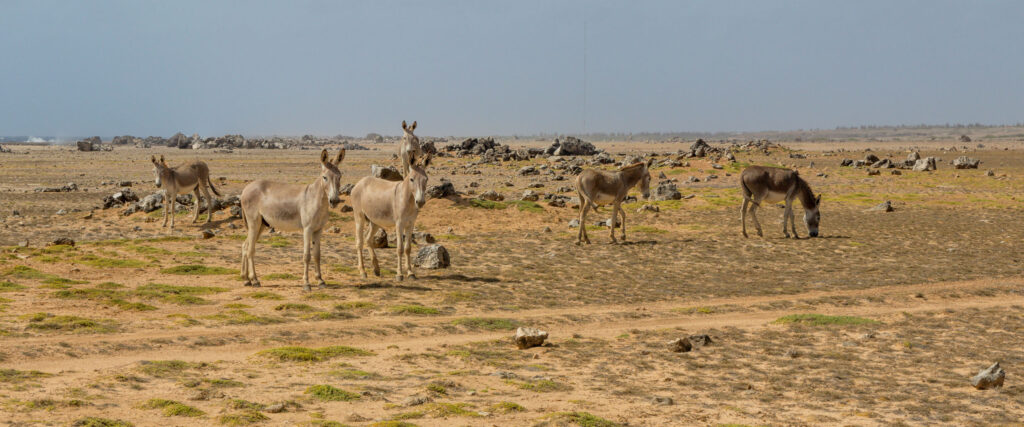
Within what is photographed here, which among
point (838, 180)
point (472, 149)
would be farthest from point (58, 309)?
point (472, 149)

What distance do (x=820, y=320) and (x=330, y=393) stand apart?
33.0 feet

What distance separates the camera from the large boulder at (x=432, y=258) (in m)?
22.3

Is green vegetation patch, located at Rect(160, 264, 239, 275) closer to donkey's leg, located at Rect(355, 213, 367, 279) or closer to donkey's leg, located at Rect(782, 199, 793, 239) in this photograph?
donkey's leg, located at Rect(355, 213, 367, 279)

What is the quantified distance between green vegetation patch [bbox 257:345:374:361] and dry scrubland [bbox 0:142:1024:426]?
41 mm

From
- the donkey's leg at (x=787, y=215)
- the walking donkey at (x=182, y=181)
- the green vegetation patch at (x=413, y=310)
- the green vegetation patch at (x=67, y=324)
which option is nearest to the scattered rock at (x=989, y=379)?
the green vegetation patch at (x=413, y=310)

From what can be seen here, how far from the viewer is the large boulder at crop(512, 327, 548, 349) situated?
14234 mm

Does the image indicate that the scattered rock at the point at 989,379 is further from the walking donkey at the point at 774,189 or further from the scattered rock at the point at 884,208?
the scattered rock at the point at 884,208

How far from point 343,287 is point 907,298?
42.7 ft

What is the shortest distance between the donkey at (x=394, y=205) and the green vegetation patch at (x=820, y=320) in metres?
8.34

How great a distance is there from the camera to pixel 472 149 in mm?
87375

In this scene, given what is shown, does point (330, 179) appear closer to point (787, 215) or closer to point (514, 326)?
point (514, 326)

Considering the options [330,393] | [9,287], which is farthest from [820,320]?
[9,287]

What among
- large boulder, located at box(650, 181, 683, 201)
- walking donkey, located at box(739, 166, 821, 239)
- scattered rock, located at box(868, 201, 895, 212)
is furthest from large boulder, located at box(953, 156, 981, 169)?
walking donkey, located at box(739, 166, 821, 239)

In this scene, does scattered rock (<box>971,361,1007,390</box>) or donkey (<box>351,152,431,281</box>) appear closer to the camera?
scattered rock (<box>971,361,1007,390</box>)
